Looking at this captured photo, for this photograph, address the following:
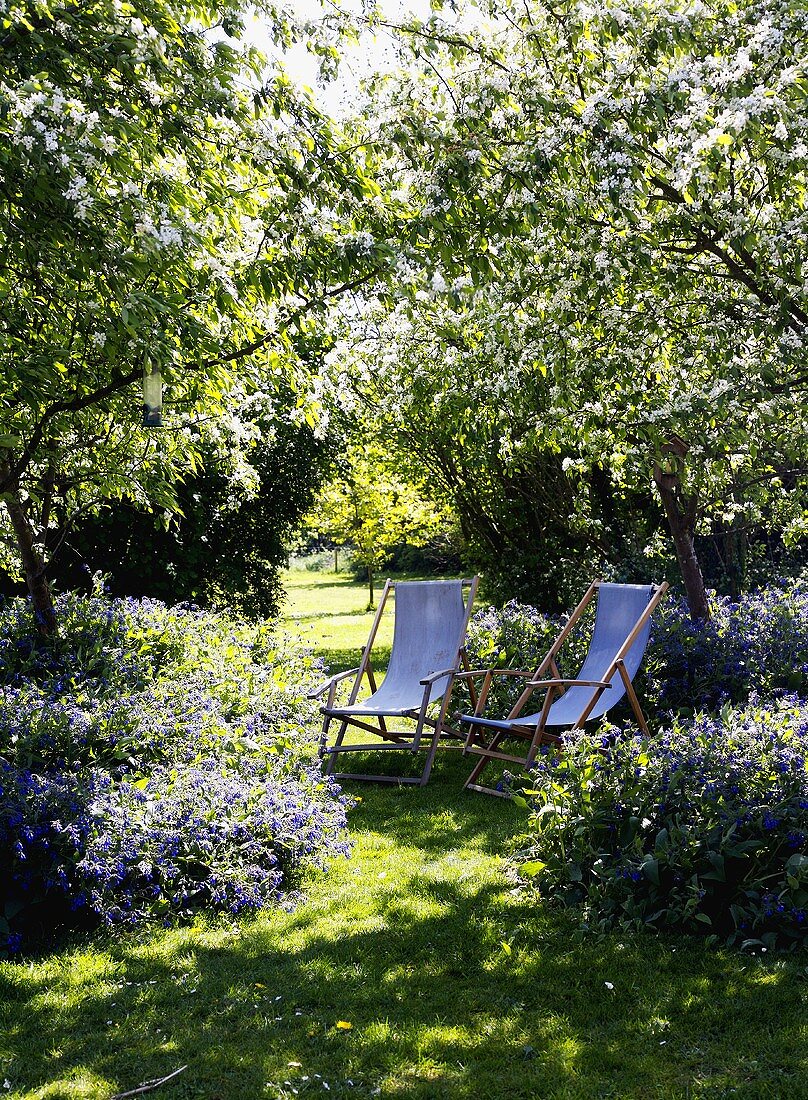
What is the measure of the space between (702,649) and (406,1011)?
4077 mm

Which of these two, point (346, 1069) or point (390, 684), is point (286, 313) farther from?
point (346, 1069)

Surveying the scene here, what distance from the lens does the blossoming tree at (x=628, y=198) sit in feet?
13.8

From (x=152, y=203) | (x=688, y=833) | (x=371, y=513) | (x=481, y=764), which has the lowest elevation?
(x=481, y=764)

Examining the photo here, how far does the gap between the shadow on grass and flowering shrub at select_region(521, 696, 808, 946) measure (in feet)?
0.58

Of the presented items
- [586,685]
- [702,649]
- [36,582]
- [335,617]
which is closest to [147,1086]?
[586,685]

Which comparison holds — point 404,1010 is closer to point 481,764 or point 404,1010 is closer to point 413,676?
point 481,764

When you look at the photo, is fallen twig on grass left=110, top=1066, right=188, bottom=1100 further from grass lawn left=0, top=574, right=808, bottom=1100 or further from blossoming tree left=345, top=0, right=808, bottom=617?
blossoming tree left=345, top=0, right=808, bottom=617

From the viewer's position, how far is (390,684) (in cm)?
676

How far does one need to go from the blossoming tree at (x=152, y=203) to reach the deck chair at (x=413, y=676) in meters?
2.22

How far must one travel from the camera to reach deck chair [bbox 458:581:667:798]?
18.0 ft

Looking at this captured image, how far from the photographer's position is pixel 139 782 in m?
4.31

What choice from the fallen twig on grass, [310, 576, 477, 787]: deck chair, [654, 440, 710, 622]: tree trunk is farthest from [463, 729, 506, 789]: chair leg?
the fallen twig on grass

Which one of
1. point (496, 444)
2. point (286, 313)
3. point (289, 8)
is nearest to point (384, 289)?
point (286, 313)

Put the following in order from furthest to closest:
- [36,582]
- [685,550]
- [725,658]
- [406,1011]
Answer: [685,550], [725,658], [36,582], [406,1011]
